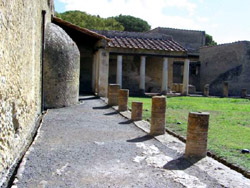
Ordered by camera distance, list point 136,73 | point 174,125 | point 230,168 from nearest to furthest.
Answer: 1. point 230,168
2. point 174,125
3. point 136,73

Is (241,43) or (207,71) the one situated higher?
(241,43)

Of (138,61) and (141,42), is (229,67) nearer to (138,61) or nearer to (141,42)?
(138,61)

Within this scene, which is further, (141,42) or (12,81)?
(141,42)

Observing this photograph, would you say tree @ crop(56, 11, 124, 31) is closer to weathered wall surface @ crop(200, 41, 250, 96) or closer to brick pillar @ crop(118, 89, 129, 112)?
weathered wall surface @ crop(200, 41, 250, 96)

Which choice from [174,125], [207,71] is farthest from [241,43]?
[174,125]

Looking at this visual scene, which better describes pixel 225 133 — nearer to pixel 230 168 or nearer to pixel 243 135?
pixel 243 135

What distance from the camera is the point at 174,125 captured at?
27.5ft

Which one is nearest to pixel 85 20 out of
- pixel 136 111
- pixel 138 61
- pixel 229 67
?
pixel 138 61

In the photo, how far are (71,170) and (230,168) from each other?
8.25 ft

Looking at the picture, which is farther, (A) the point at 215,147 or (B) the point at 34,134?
(B) the point at 34,134

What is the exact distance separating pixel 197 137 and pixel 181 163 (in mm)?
639

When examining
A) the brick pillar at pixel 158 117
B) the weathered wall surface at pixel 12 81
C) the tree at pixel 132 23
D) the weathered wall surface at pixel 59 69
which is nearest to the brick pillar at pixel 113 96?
the weathered wall surface at pixel 59 69

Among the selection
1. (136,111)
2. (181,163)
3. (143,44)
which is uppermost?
(143,44)

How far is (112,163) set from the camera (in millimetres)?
4719
